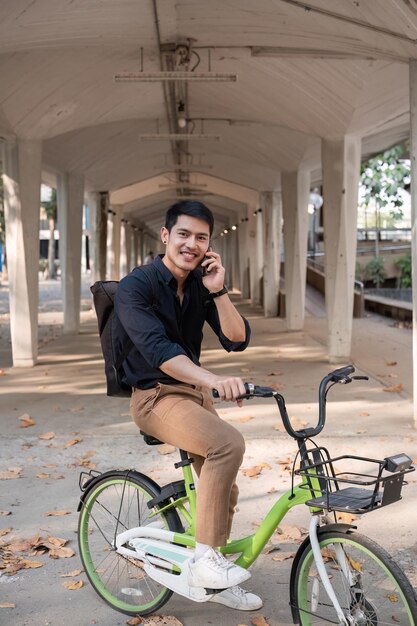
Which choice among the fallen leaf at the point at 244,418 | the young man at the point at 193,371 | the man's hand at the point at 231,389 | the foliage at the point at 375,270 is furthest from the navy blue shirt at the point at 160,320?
the foliage at the point at 375,270

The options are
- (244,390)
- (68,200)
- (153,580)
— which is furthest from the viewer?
(68,200)

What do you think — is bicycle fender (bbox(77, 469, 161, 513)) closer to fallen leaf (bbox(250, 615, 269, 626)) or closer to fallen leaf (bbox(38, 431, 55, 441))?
fallen leaf (bbox(250, 615, 269, 626))

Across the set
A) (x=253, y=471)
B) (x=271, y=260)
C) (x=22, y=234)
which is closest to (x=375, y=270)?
(x=271, y=260)

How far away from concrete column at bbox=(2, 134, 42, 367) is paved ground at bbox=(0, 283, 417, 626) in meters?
0.53

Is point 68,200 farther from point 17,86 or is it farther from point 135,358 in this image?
point 135,358

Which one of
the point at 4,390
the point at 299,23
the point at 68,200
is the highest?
the point at 299,23

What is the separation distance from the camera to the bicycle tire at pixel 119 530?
3576 mm

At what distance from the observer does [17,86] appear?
10.5 meters

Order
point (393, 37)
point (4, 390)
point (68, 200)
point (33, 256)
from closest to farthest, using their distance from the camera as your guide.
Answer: point (393, 37)
point (4, 390)
point (33, 256)
point (68, 200)

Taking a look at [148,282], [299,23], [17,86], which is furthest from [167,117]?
[148,282]

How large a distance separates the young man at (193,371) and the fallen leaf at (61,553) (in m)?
1.31

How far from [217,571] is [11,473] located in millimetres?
3404

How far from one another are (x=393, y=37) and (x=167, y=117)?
8219mm

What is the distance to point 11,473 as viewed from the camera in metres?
6.16
